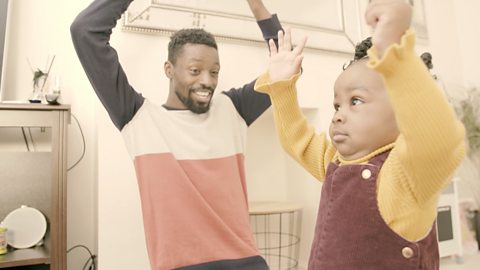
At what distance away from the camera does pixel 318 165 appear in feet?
2.46

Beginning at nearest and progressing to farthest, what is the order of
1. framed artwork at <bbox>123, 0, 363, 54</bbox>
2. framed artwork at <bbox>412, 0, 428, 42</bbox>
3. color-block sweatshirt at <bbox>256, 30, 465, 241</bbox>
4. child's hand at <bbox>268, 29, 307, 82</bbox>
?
color-block sweatshirt at <bbox>256, 30, 465, 241</bbox>, child's hand at <bbox>268, 29, 307, 82</bbox>, framed artwork at <bbox>123, 0, 363, 54</bbox>, framed artwork at <bbox>412, 0, 428, 42</bbox>

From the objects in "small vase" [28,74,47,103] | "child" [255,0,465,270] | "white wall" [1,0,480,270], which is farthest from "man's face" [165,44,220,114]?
"small vase" [28,74,47,103]

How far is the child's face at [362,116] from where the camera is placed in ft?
1.82

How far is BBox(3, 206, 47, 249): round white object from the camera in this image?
1.27 metres

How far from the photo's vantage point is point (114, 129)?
1228 millimetres

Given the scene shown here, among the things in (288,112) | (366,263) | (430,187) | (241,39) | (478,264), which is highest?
(241,39)

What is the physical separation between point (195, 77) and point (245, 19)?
0.56 metres

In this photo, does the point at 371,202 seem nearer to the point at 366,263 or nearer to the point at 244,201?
the point at 366,263

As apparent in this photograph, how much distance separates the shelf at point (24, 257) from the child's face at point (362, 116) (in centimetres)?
101

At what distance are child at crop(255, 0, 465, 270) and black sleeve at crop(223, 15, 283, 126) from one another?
1.96ft

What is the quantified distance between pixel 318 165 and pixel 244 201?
0.41 metres

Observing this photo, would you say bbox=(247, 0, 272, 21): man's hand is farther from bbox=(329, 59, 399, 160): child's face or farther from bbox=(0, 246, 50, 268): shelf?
bbox=(0, 246, 50, 268): shelf

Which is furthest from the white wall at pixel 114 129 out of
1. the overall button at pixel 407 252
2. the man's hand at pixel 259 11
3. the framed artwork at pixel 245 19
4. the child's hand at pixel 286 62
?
the overall button at pixel 407 252

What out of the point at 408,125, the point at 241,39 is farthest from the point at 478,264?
the point at 408,125
